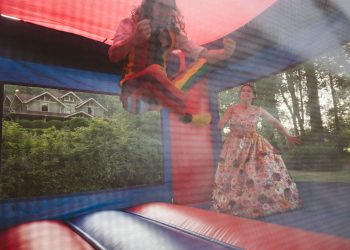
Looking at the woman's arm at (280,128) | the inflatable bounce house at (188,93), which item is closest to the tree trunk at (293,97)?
the inflatable bounce house at (188,93)

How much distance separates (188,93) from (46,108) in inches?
Answer: 105

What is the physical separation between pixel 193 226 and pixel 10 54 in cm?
143

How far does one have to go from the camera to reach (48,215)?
173 cm

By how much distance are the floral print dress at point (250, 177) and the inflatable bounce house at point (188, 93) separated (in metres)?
0.13

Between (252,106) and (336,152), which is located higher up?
(252,106)

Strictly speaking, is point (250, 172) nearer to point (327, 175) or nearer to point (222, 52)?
point (222, 52)

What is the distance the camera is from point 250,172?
1695mm

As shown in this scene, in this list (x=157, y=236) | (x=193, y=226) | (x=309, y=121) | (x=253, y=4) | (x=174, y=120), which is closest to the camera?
(x=157, y=236)

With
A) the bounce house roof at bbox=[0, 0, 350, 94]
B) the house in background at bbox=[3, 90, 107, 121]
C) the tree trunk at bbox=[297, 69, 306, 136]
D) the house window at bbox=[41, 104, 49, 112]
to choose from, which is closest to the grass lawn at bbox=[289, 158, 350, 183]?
the tree trunk at bbox=[297, 69, 306, 136]

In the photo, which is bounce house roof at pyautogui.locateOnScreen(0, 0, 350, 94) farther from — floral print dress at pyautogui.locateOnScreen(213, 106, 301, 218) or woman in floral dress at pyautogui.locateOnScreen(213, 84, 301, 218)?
floral print dress at pyautogui.locateOnScreen(213, 106, 301, 218)

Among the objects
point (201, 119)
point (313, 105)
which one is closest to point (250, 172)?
point (201, 119)

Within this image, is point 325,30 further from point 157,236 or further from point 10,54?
point 10,54

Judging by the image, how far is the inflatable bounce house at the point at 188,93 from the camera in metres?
1.10

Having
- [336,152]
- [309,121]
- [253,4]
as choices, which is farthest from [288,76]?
[253,4]
